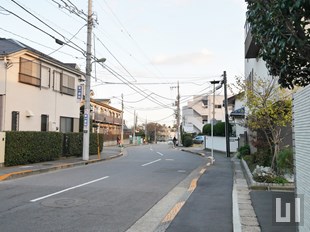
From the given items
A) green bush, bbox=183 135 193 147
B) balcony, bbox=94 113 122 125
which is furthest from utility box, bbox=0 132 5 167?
green bush, bbox=183 135 193 147

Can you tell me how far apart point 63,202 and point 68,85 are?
1846 centimetres

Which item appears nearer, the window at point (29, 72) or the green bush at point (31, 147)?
the green bush at point (31, 147)

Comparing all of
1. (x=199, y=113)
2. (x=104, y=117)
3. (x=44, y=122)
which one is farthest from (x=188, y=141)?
(x=199, y=113)

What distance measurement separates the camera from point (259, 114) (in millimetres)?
13078

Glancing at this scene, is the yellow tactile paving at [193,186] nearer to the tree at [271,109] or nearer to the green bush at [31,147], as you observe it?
the tree at [271,109]

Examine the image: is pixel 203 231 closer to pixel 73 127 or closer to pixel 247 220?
pixel 247 220

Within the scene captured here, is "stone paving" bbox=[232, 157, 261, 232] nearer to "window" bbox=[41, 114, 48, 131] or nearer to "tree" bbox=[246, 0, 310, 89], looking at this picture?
"tree" bbox=[246, 0, 310, 89]

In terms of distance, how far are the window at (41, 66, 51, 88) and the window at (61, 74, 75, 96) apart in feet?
6.42

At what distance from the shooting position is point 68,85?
86.6ft

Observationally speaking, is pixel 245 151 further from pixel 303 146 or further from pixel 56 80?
pixel 303 146

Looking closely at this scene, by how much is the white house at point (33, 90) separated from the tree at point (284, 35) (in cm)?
1563

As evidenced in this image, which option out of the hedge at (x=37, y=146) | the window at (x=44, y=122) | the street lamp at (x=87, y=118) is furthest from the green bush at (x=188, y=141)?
the street lamp at (x=87, y=118)

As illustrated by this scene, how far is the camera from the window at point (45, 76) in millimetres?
22794

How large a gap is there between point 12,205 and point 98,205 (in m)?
2.00
